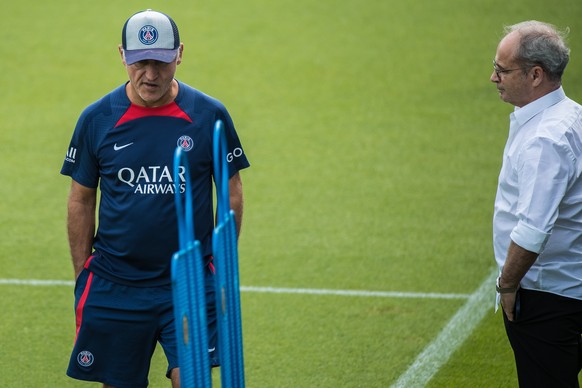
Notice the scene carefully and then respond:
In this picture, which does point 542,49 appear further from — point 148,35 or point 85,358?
point 85,358

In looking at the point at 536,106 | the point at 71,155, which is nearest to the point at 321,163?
the point at 71,155

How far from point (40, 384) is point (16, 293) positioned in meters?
1.49

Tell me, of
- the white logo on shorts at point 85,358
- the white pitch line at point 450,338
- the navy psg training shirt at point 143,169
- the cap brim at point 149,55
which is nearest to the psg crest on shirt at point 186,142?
the navy psg training shirt at point 143,169

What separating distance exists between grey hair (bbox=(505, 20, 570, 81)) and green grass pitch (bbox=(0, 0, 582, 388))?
2.41 m

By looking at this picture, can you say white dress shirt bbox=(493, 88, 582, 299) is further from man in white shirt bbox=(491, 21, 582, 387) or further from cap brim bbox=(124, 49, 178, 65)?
cap brim bbox=(124, 49, 178, 65)

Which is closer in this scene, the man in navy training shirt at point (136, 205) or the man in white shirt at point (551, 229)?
the man in white shirt at point (551, 229)

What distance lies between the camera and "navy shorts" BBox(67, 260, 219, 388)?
15.9ft

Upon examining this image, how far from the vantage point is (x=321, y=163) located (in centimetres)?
1044

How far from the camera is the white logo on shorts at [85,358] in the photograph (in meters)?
4.93

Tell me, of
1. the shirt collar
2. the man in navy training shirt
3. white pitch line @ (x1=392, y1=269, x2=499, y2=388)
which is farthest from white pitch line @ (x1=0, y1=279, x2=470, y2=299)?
the shirt collar

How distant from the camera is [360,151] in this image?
10.7 m

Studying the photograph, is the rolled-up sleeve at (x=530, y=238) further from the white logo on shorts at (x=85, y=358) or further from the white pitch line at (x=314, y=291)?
the white pitch line at (x=314, y=291)

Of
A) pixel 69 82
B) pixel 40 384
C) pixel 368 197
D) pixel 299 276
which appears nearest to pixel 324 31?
pixel 69 82

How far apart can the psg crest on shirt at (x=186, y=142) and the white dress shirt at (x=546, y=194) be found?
141cm
